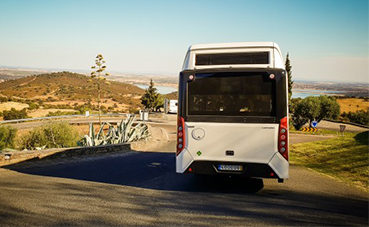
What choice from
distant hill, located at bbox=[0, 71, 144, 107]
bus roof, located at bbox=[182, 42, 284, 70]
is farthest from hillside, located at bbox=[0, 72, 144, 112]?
bus roof, located at bbox=[182, 42, 284, 70]

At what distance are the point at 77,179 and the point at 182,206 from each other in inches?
144

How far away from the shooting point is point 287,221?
546 cm

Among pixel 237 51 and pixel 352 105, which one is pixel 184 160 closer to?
pixel 237 51

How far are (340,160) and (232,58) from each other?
7859mm

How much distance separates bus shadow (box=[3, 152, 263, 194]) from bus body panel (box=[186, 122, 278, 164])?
96 cm

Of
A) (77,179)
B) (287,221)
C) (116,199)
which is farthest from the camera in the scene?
(77,179)


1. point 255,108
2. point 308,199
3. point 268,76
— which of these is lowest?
point 308,199

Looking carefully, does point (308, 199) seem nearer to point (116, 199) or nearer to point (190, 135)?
point (190, 135)

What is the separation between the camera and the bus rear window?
7.16m

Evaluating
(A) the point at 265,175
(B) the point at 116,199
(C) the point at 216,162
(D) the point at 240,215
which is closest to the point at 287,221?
(D) the point at 240,215

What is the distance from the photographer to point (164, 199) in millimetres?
6738

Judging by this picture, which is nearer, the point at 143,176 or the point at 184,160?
the point at 184,160

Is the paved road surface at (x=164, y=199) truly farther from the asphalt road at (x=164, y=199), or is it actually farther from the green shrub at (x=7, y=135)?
the green shrub at (x=7, y=135)

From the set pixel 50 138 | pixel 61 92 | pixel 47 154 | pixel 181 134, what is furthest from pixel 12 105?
pixel 181 134
